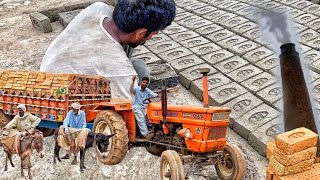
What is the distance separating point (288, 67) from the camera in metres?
5.14

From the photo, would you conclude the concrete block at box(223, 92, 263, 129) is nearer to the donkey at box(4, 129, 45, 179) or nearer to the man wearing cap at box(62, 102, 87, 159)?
the man wearing cap at box(62, 102, 87, 159)

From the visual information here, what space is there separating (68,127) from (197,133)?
150cm

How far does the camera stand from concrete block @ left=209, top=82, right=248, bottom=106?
8116 mm

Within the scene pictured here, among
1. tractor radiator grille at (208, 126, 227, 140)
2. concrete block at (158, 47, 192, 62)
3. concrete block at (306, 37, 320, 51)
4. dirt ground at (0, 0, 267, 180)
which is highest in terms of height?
tractor radiator grille at (208, 126, 227, 140)

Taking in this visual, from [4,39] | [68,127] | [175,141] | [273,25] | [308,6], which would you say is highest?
[68,127]

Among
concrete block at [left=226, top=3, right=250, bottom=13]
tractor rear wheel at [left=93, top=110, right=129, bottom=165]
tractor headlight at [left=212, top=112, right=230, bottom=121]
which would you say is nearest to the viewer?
tractor rear wheel at [left=93, top=110, right=129, bottom=165]

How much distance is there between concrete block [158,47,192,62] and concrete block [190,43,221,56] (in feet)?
0.76

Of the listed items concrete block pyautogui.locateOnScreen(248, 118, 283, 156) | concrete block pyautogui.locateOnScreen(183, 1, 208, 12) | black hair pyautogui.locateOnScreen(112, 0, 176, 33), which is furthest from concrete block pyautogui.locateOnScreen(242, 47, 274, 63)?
black hair pyautogui.locateOnScreen(112, 0, 176, 33)

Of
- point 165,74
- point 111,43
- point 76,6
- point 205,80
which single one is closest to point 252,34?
point 165,74

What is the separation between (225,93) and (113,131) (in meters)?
5.54

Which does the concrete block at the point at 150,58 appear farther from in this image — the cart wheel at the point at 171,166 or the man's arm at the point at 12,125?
the man's arm at the point at 12,125

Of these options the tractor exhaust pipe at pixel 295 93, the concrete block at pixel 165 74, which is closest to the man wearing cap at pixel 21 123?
the tractor exhaust pipe at pixel 295 93

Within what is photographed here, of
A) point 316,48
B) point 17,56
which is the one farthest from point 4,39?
point 316,48

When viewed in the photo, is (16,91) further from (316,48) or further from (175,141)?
(316,48)
